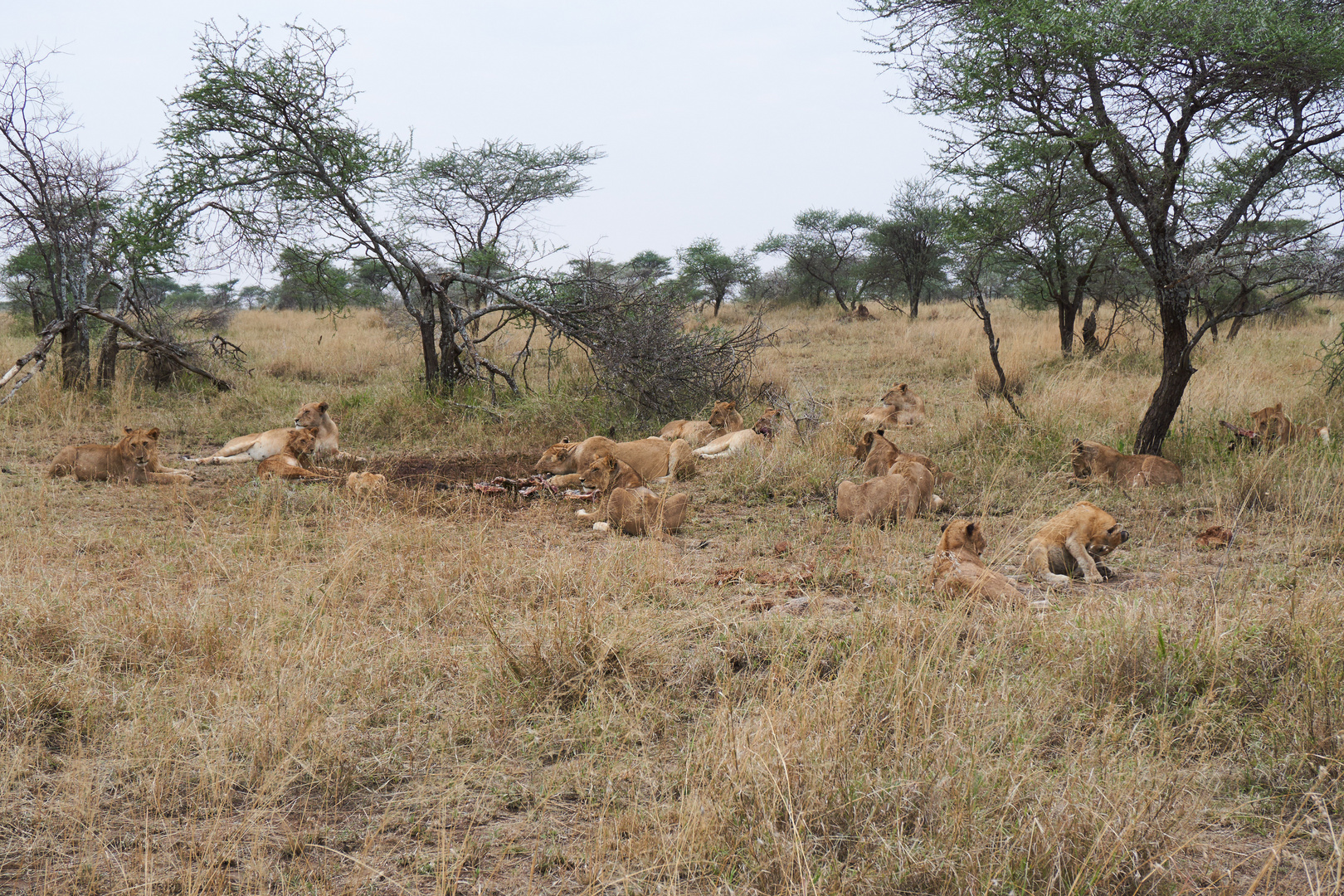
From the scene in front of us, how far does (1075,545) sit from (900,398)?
6.01 metres

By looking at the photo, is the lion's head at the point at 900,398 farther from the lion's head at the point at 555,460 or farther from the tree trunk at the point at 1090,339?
the tree trunk at the point at 1090,339

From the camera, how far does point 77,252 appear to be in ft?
39.9

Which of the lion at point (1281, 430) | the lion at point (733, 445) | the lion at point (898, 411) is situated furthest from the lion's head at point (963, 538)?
the lion at point (898, 411)

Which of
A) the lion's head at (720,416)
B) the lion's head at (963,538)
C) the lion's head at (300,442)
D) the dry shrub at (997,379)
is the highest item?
the dry shrub at (997,379)

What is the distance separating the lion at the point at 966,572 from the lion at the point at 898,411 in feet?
15.9

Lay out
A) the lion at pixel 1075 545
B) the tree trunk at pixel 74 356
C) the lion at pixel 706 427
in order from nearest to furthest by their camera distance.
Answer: the lion at pixel 1075 545
the lion at pixel 706 427
the tree trunk at pixel 74 356

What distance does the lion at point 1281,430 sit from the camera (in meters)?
7.34

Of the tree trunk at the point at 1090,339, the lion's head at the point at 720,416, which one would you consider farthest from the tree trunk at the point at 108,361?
the tree trunk at the point at 1090,339

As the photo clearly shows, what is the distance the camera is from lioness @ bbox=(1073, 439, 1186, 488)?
6883 mm

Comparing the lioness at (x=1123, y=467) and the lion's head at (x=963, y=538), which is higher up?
the lioness at (x=1123, y=467)

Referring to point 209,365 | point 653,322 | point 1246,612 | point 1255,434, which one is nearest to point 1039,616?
point 1246,612

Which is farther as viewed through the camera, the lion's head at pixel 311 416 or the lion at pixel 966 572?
the lion's head at pixel 311 416

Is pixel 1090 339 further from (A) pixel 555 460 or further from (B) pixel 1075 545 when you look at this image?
(B) pixel 1075 545

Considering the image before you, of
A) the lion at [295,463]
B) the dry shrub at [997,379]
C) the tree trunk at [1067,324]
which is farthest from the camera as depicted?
the tree trunk at [1067,324]
